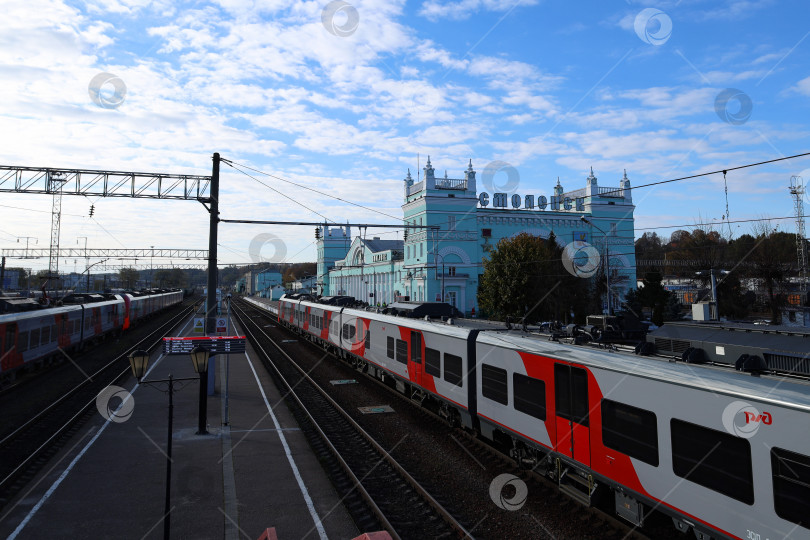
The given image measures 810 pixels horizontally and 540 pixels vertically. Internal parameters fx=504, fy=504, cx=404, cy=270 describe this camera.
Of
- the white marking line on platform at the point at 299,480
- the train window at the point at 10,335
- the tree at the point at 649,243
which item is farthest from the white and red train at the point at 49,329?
the tree at the point at 649,243

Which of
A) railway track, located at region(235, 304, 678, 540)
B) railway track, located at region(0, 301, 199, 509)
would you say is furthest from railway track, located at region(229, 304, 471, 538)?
railway track, located at region(0, 301, 199, 509)

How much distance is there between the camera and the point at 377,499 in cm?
966

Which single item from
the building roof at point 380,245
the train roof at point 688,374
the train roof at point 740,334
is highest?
the building roof at point 380,245

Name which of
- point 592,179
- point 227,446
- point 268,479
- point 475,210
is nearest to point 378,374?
point 227,446

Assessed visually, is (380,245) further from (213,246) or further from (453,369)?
(453,369)

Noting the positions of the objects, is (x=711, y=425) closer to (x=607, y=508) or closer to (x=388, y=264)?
(x=607, y=508)

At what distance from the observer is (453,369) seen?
13.5 metres

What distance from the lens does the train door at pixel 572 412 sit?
8484mm

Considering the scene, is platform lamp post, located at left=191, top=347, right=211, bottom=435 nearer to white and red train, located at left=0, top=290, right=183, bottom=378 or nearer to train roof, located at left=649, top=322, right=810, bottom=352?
train roof, located at left=649, top=322, right=810, bottom=352

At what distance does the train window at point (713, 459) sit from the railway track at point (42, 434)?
11.7 m

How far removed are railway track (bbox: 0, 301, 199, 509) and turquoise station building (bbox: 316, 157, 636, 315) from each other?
104ft

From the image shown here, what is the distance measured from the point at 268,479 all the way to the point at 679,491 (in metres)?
7.75

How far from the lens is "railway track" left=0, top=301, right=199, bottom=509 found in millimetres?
10953

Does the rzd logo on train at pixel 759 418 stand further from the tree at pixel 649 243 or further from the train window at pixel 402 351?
the tree at pixel 649 243
